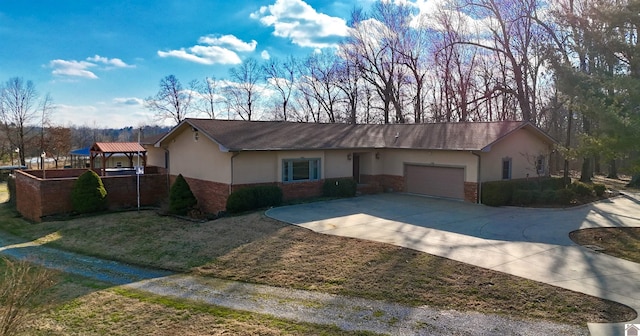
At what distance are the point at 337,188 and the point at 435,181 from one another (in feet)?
16.3

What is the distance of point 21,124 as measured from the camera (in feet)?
166

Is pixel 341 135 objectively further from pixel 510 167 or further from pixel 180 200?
pixel 180 200

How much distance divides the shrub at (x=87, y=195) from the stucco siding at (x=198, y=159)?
3.92m

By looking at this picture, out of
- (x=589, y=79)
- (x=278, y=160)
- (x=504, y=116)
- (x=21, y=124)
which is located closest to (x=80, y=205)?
(x=278, y=160)

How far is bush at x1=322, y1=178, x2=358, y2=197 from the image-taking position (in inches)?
806

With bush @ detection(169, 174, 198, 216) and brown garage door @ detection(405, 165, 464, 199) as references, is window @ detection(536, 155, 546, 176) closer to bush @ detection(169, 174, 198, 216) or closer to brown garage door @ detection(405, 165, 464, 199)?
brown garage door @ detection(405, 165, 464, 199)

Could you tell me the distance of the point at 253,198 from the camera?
1758 cm

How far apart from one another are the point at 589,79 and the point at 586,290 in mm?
8322

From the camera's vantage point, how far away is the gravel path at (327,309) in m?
6.66

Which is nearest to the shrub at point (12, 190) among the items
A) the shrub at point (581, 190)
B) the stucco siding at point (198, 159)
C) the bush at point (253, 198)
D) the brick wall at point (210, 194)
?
the stucco siding at point (198, 159)

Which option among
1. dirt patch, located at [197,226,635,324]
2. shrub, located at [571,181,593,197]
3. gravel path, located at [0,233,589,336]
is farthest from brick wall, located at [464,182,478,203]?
gravel path, located at [0,233,589,336]

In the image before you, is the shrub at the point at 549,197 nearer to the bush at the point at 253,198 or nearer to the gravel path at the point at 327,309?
the bush at the point at 253,198

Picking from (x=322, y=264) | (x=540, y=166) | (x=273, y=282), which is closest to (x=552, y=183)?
(x=540, y=166)

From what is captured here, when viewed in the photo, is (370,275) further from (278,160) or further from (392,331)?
(278,160)
